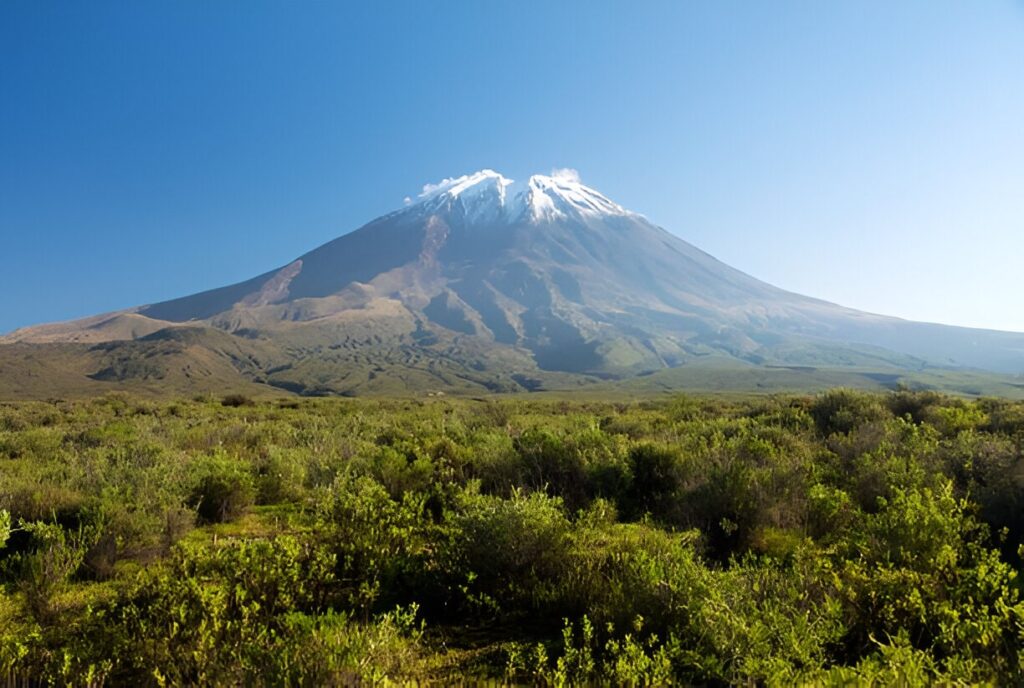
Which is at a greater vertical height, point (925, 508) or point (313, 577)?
point (925, 508)

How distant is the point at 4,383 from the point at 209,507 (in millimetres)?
178081

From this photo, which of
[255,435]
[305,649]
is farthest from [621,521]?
[255,435]

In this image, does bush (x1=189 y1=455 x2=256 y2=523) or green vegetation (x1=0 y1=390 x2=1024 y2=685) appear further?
bush (x1=189 y1=455 x2=256 y2=523)

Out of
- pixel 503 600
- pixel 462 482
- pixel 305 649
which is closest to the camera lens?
pixel 305 649

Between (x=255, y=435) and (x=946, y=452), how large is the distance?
16107 mm

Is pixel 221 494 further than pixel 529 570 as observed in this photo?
Yes

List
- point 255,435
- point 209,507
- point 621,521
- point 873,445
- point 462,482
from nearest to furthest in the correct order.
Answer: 1. point 621,521
2. point 209,507
3. point 462,482
4. point 873,445
5. point 255,435

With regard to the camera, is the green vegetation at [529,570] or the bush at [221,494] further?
the bush at [221,494]

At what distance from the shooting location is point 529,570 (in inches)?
206

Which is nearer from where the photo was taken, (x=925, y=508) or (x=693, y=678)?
(x=693, y=678)

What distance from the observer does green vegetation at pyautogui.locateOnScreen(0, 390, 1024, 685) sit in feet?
11.3

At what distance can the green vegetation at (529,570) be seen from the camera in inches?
136

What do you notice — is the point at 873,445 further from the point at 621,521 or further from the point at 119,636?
the point at 119,636

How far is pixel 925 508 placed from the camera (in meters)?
4.64
